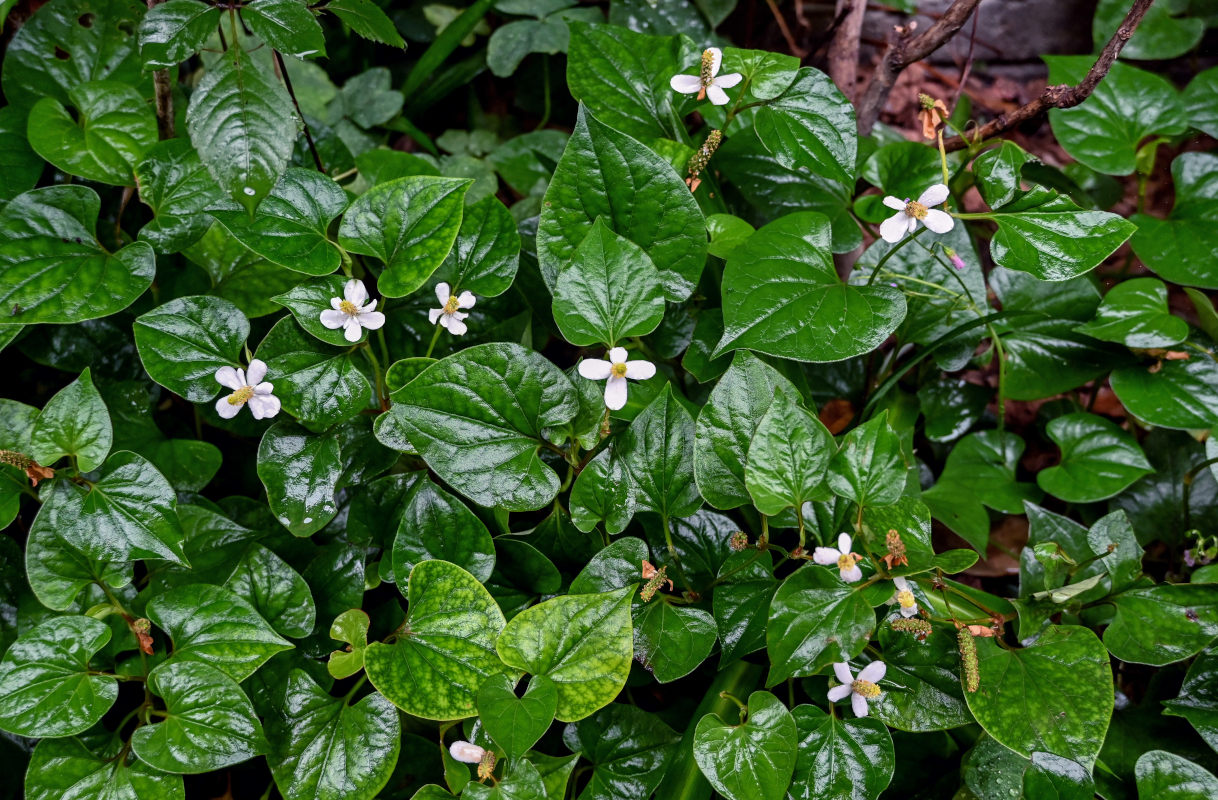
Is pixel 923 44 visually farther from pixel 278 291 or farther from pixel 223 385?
pixel 223 385

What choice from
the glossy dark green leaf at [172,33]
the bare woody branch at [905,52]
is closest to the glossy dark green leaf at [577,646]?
the glossy dark green leaf at [172,33]

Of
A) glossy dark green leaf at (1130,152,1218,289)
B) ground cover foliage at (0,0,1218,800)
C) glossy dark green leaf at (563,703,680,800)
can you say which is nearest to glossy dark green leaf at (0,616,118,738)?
ground cover foliage at (0,0,1218,800)

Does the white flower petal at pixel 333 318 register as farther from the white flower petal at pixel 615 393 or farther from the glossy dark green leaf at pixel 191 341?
the white flower petal at pixel 615 393

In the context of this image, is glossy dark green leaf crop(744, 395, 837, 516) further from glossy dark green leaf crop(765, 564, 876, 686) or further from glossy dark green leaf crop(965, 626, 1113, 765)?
glossy dark green leaf crop(965, 626, 1113, 765)

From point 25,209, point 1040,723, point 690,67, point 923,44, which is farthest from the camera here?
point 923,44

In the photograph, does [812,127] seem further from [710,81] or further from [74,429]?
[74,429]

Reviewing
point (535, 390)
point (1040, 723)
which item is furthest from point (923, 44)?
point (1040, 723)
